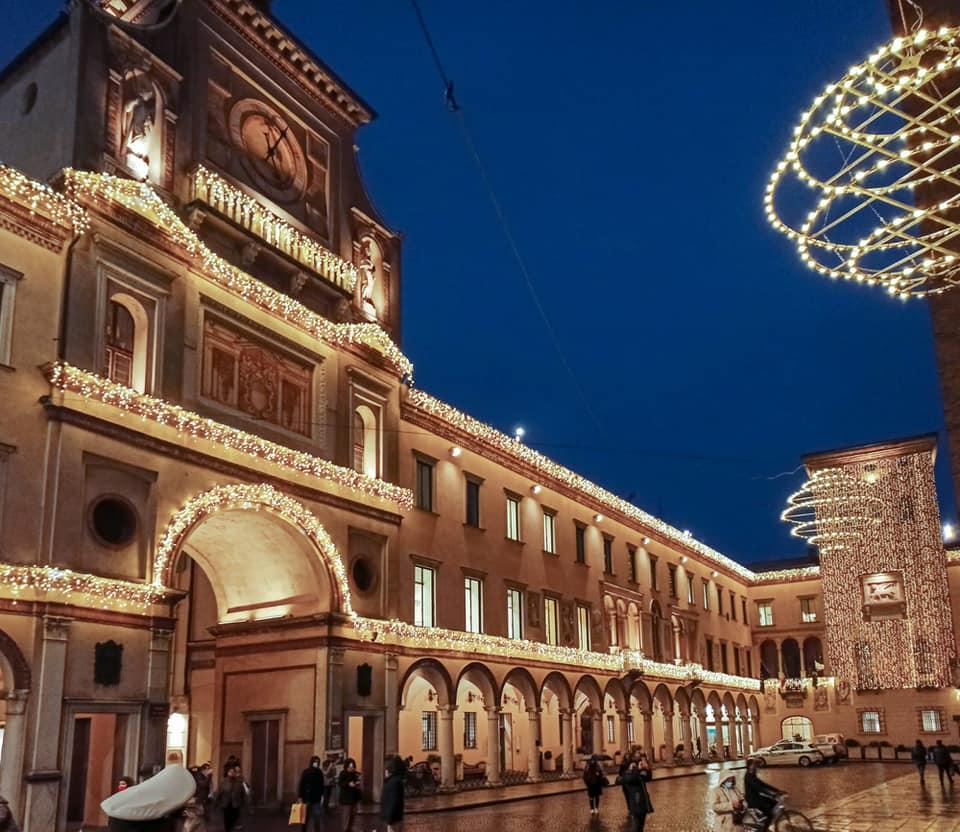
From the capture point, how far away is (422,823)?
2219 cm

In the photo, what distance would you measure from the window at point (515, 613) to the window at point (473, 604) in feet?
6.22

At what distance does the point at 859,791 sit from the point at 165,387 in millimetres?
22336

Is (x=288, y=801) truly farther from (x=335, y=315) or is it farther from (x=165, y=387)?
(x=335, y=315)

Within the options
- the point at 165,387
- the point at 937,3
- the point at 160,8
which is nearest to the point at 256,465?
the point at 165,387

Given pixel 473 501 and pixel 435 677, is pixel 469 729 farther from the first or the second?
pixel 473 501

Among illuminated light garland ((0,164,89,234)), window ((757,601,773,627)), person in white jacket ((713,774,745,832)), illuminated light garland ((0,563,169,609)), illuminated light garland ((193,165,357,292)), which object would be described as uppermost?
illuminated light garland ((193,165,357,292))

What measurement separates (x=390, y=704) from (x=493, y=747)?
6.46 m

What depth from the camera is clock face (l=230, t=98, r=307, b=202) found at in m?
25.8

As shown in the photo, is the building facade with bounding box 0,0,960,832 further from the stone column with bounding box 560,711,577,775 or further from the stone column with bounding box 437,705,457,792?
the stone column with bounding box 560,711,577,775

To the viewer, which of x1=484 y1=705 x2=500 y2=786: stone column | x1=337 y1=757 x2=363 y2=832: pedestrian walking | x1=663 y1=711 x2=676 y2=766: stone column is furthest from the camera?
Answer: x1=663 y1=711 x2=676 y2=766: stone column

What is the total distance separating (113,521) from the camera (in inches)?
793

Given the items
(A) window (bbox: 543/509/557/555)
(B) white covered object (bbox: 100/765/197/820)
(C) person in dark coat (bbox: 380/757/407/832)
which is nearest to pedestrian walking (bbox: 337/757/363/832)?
(C) person in dark coat (bbox: 380/757/407/832)

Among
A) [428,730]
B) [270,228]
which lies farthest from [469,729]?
[270,228]

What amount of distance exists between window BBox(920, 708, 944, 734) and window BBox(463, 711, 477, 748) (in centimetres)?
2777
